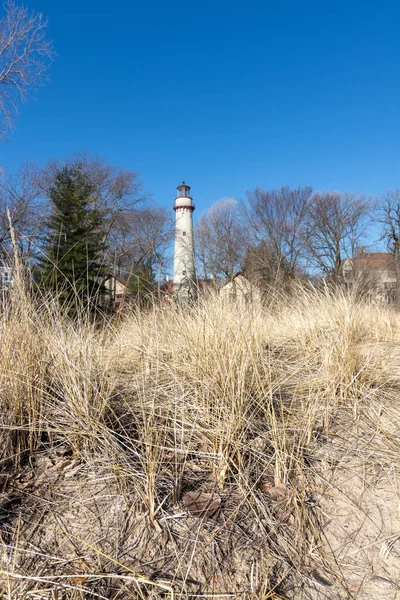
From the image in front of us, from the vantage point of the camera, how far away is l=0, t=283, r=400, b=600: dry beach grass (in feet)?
3.46

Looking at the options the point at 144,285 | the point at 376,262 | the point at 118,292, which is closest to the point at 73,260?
the point at 144,285

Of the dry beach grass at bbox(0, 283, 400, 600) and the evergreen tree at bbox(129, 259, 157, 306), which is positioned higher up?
the evergreen tree at bbox(129, 259, 157, 306)

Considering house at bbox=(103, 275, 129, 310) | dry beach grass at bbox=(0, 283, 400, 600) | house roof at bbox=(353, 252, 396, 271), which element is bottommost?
dry beach grass at bbox=(0, 283, 400, 600)

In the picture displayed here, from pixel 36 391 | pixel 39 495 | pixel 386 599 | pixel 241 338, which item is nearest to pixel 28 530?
pixel 39 495

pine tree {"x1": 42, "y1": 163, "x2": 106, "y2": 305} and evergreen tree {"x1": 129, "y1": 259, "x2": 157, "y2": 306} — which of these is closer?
pine tree {"x1": 42, "y1": 163, "x2": 106, "y2": 305}

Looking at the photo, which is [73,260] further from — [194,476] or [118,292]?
[194,476]

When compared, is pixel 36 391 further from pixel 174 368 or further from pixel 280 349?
pixel 280 349

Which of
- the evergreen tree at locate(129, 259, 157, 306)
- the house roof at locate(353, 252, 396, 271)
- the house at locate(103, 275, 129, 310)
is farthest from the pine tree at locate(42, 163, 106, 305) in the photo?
the house roof at locate(353, 252, 396, 271)

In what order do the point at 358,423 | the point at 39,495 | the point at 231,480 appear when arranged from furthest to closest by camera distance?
the point at 358,423
the point at 231,480
the point at 39,495

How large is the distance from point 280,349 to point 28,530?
2355mm

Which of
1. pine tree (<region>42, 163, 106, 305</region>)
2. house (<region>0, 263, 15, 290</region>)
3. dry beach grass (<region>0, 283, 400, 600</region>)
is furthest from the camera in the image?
pine tree (<region>42, 163, 106, 305</region>)

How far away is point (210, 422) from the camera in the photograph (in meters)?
1.67

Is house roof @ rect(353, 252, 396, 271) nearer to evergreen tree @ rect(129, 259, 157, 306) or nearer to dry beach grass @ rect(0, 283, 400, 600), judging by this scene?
evergreen tree @ rect(129, 259, 157, 306)

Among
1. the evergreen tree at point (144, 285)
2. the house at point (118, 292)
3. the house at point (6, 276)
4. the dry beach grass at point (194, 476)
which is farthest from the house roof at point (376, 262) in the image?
the house at point (6, 276)
